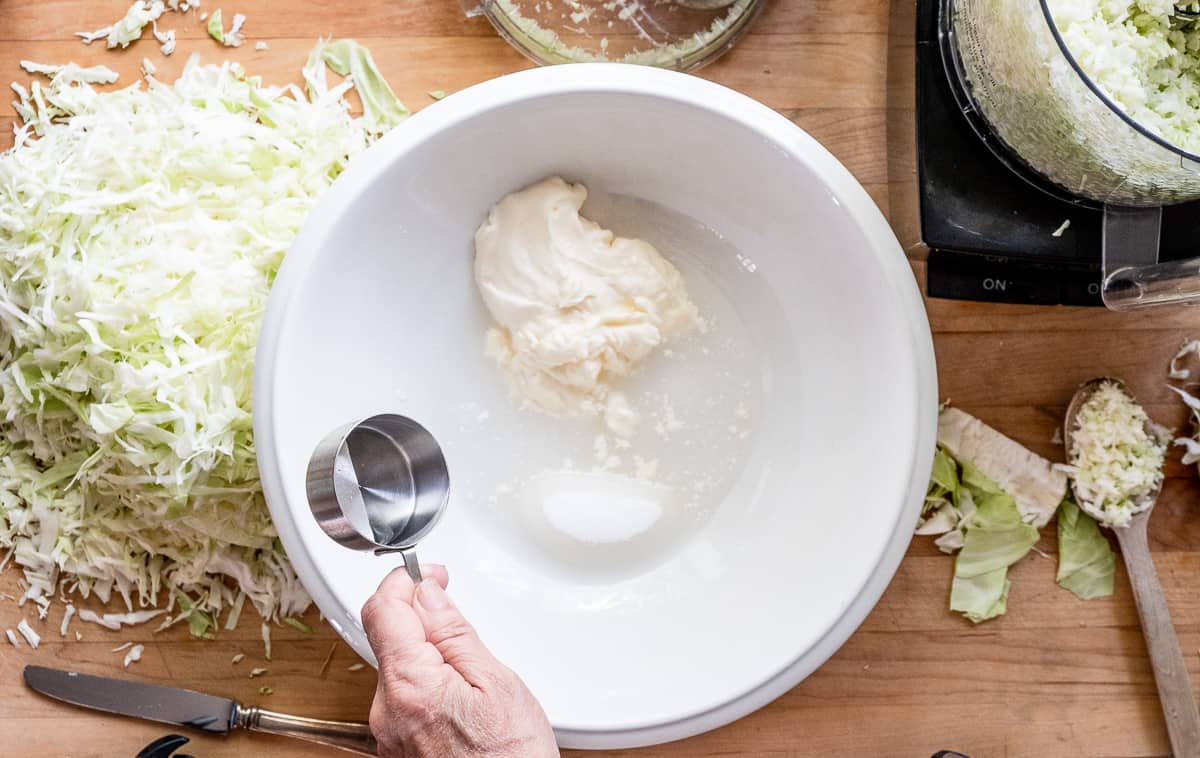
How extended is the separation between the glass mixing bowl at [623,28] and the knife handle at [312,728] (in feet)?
2.99

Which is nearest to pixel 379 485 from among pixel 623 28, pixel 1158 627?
pixel 623 28

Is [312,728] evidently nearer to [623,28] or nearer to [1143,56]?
[623,28]

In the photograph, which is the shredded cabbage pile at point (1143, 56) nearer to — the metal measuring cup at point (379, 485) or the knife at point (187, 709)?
the metal measuring cup at point (379, 485)

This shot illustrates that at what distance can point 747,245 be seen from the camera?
4.11 feet

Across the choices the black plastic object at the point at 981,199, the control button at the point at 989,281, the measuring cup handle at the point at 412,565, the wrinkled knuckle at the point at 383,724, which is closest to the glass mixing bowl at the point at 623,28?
the black plastic object at the point at 981,199

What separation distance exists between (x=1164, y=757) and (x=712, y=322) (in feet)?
2.85

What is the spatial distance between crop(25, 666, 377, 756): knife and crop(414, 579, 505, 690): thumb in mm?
401

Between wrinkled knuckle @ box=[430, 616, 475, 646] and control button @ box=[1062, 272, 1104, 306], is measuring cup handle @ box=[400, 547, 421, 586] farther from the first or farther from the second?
control button @ box=[1062, 272, 1104, 306]

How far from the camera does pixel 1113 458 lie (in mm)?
1243

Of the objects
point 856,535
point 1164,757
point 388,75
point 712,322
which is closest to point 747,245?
point 712,322

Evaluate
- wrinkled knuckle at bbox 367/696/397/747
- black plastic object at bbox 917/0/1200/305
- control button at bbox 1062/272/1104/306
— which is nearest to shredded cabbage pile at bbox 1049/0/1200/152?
black plastic object at bbox 917/0/1200/305

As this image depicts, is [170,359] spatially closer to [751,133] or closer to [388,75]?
[388,75]

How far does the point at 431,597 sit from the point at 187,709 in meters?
0.53

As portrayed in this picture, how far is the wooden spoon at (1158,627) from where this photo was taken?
127 centimetres
